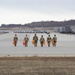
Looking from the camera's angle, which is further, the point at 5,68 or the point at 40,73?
the point at 5,68

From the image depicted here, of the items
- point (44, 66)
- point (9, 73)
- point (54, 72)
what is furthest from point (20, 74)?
point (44, 66)

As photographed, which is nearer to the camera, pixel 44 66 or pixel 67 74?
pixel 67 74

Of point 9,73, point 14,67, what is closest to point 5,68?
point 14,67

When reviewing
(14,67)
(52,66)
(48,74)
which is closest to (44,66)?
(52,66)

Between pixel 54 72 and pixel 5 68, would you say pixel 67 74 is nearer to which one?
pixel 54 72

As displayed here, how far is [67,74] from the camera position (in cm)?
1479

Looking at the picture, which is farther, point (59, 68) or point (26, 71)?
point (59, 68)

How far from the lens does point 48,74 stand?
14.8m

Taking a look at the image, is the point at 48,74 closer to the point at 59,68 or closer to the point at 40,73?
the point at 40,73

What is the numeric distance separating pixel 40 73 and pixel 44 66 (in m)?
2.49

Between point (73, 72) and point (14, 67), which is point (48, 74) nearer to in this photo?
point (73, 72)

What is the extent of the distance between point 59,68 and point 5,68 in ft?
7.94

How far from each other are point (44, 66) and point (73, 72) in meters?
2.53

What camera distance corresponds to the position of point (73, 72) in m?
15.3
